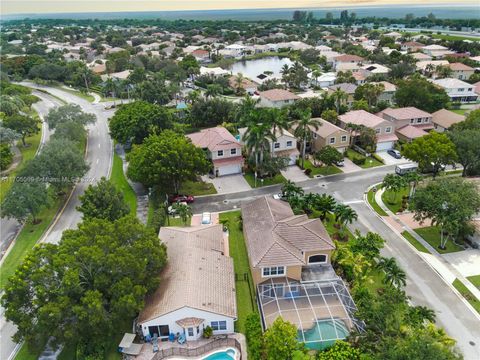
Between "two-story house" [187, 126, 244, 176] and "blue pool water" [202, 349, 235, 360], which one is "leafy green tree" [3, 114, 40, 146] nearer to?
"two-story house" [187, 126, 244, 176]

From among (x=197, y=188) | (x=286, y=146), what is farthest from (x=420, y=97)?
(x=197, y=188)

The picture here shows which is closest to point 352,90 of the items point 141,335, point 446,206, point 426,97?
point 426,97

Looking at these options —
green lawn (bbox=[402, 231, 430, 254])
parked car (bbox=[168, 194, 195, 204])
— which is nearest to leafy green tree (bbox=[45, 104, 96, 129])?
parked car (bbox=[168, 194, 195, 204])

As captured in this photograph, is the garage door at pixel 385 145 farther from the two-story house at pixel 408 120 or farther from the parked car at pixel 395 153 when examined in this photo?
the two-story house at pixel 408 120

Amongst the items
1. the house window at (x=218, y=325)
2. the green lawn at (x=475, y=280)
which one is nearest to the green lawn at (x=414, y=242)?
the green lawn at (x=475, y=280)

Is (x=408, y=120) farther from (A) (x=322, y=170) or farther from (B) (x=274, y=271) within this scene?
(B) (x=274, y=271)

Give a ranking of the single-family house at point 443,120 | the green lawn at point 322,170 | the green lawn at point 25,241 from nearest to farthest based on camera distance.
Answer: the green lawn at point 25,241
the green lawn at point 322,170
the single-family house at point 443,120

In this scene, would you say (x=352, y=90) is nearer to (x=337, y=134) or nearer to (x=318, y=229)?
(x=337, y=134)
